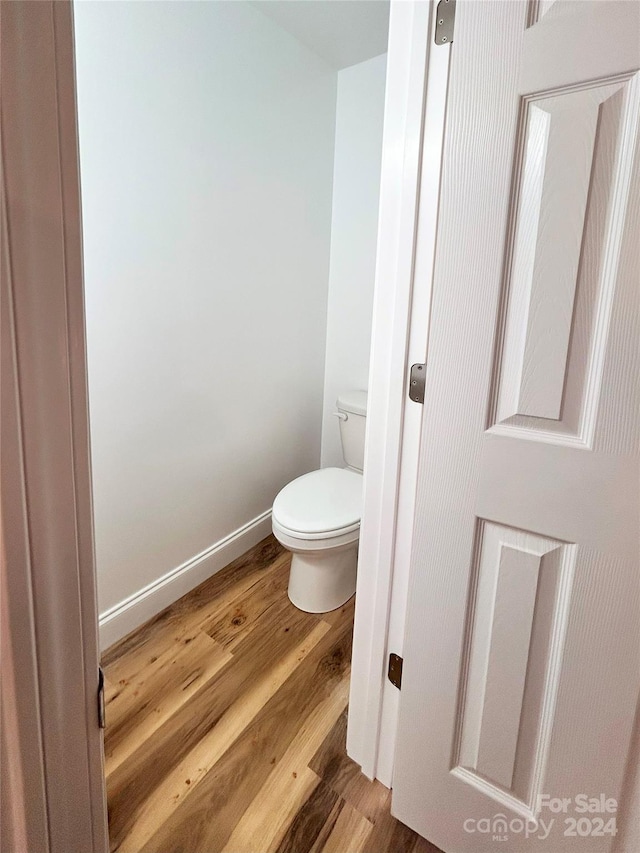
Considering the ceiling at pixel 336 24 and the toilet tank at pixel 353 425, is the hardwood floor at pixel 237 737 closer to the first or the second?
the toilet tank at pixel 353 425

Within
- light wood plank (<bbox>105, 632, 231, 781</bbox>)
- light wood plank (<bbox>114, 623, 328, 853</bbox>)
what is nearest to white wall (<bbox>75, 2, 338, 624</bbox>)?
light wood plank (<bbox>105, 632, 231, 781</bbox>)

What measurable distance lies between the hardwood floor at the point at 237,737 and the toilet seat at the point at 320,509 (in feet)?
1.27

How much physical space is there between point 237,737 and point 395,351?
115 centimetres

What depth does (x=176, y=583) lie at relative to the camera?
5.80 feet

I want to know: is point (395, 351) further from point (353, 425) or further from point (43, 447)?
point (353, 425)

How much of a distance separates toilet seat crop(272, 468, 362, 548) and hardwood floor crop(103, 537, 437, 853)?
1.27ft

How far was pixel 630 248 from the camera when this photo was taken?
649mm

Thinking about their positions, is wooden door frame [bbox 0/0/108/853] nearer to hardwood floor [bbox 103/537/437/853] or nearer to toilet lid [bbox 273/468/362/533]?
hardwood floor [bbox 103/537/437/853]

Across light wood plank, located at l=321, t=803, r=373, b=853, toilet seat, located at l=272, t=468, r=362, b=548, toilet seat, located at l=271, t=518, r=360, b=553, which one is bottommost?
light wood plank, located at l=321, t=803, r=373, b=853

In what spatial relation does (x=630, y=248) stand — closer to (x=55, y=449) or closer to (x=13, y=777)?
(x=55, y=449)

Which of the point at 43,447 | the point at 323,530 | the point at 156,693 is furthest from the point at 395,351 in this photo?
the point at 156,693

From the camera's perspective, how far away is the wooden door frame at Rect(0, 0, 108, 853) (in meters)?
0.39

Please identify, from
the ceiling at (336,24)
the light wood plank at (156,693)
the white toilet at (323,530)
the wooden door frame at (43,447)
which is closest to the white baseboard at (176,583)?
the light wood plank at (156,693)

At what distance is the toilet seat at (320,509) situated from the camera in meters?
1.58
